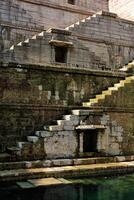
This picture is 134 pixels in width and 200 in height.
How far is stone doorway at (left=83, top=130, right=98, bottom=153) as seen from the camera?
36.5ft

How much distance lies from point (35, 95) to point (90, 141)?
90.7 inches

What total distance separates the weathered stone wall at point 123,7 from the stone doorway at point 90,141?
12968mm

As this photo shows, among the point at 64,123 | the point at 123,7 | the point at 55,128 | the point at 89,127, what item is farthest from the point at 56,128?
the point at 123,7

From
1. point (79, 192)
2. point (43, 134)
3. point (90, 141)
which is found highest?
point (43, 134)

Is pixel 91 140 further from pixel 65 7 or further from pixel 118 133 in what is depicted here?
pixel 65 7

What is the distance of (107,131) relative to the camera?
11.3m

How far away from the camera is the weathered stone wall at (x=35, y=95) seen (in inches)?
410

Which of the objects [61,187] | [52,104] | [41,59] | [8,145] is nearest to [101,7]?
[41,59]

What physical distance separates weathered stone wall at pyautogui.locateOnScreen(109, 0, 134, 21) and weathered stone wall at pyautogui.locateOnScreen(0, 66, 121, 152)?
38.9 ft

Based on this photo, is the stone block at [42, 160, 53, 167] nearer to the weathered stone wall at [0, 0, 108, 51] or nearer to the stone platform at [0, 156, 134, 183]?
the stone platform at [0, 156, 134, 183]

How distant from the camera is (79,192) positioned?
8289mm

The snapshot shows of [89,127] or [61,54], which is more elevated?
[61,54]

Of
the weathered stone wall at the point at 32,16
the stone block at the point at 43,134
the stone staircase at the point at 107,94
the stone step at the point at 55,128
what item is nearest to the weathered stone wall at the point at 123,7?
the weathered stone wall at the point at 32,16

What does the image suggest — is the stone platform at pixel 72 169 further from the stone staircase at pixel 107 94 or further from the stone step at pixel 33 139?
the stone staircase at pixel 107 94
